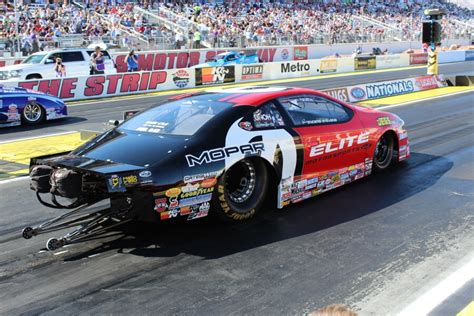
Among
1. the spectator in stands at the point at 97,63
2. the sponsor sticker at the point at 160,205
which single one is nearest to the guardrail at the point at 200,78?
the spectator in stands at the point at 97,63

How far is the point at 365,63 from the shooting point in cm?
3594

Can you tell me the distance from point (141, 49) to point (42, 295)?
2957 cm

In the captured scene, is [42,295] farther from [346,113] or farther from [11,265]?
[346,113]

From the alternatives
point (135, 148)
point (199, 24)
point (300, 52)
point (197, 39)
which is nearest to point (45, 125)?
point (135, 148)

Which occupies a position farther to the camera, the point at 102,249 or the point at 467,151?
the point at 467,151

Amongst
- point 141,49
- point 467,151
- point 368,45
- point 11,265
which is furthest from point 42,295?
point 368,45

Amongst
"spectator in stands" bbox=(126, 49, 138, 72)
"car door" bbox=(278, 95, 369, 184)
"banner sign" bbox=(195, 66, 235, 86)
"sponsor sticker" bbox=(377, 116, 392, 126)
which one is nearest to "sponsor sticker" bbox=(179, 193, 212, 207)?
"car door" bbox=(278, 95, 369, 184)

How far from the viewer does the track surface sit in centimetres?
395

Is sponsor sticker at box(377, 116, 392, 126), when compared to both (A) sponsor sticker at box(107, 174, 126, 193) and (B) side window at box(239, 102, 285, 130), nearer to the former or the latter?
(B) side window at box(239, 102, 285, 130)

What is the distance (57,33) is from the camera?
28.5 meters

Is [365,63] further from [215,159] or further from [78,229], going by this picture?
[78,229]

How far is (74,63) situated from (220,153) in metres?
19.3

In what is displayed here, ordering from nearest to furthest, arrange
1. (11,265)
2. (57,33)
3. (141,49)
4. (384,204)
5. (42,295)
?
(42,295) < (11,265) < (384,204) < (57,33) < (141,49)

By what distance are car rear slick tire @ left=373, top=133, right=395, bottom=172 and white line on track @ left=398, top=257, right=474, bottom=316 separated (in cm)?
313
